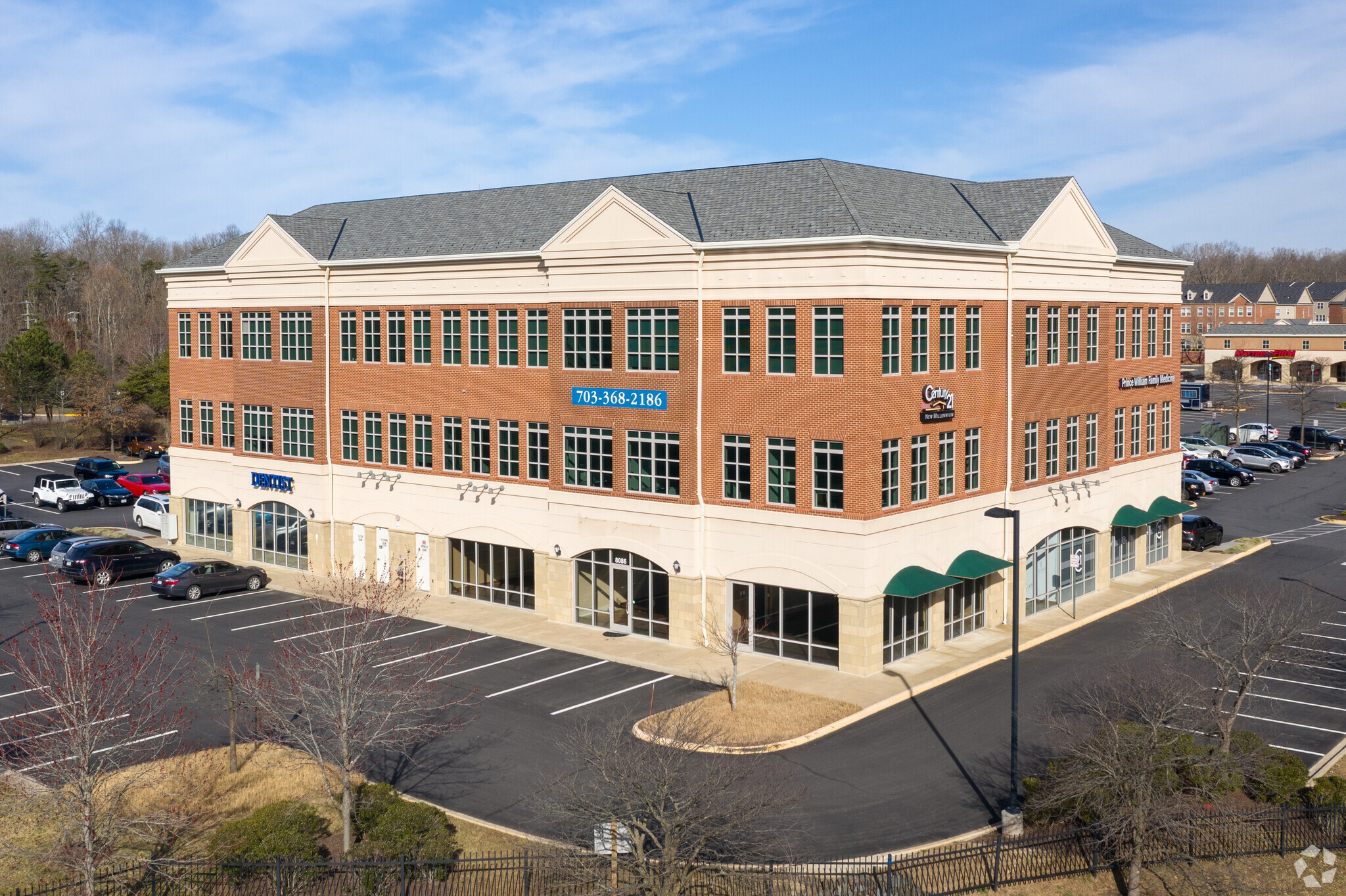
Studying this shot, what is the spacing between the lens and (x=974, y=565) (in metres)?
35.2

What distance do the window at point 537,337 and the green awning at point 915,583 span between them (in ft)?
46.1

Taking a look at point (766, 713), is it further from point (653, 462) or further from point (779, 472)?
point (653, 462)

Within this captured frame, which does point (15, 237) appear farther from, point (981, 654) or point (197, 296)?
point (981, 654)

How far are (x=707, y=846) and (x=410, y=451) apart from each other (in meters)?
28.4

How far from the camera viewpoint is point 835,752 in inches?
1046

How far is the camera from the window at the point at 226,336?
160ft

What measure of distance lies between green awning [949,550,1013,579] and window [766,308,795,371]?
26.0 feet

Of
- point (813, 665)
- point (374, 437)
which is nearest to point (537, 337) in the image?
point (374, 437)

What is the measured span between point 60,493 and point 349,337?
29.5 meters

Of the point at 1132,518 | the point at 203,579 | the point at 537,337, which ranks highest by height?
the point at 537,337

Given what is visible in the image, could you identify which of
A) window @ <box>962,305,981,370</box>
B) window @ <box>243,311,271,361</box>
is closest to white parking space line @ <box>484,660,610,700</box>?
window @ <box>962,305,981,370</box>

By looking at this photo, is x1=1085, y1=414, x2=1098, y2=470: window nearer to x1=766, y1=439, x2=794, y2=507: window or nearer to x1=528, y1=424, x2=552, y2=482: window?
x1=766, y1=439, x2=794, y2=507: window

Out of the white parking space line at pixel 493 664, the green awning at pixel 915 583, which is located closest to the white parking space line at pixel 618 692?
the white parking space line at pixel 493 664

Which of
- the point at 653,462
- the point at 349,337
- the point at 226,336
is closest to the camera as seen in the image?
the point at 653,462
